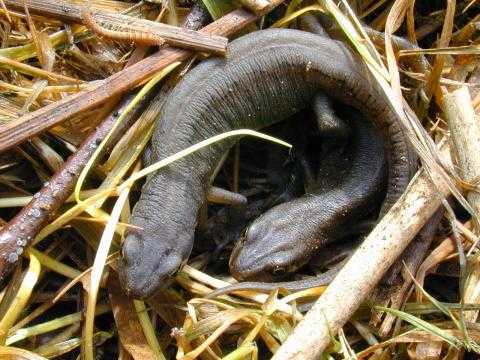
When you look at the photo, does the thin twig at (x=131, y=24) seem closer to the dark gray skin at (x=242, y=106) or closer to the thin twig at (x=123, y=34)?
the thin twig at (x=123, y=34)

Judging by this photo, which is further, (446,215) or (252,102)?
(252,102)

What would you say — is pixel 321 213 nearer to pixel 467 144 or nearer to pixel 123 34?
pixel 467 144

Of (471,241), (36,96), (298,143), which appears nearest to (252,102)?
(298,143)

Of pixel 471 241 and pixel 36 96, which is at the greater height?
pixel 36 96

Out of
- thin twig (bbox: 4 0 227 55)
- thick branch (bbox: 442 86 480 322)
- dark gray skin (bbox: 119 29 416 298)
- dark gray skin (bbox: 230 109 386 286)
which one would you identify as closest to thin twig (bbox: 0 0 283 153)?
thin twig (bbox: 4 0 227 55)

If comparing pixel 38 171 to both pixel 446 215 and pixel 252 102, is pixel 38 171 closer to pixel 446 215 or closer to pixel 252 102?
pixel 252 102

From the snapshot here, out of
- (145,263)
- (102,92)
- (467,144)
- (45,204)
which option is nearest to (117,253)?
(145,263)
